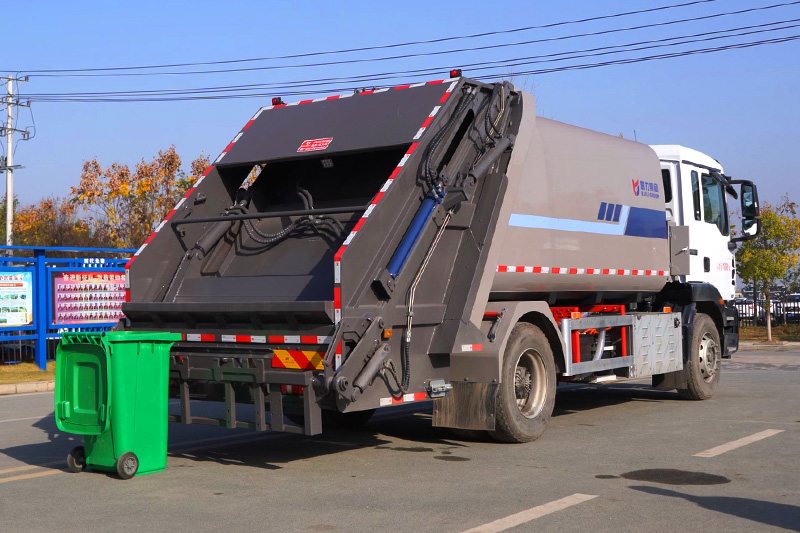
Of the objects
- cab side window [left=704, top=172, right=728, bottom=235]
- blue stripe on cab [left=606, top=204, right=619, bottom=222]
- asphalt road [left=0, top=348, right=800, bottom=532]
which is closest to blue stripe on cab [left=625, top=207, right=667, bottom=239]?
blue stripe on cab [left=606, top=204, right=619, bottom=222]

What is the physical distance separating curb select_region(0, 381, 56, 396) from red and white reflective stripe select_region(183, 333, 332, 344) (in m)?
7.83

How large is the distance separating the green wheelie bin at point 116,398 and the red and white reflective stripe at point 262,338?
370 millimetres

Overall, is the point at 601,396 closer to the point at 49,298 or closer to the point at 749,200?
the point at 749,200

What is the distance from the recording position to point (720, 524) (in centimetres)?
567

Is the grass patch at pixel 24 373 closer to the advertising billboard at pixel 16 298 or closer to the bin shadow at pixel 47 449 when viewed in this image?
the advertising billboard at pixel 16 298

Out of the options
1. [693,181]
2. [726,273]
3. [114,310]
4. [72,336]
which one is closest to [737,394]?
[726,273]

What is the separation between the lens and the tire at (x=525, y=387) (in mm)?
8461

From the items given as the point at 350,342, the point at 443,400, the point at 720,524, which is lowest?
the point at 720,524

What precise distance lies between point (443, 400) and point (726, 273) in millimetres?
6621

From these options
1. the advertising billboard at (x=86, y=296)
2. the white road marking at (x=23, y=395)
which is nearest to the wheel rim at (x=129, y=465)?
the white road marking at (x=23, y=395)

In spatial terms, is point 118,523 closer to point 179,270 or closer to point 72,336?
point 72,336

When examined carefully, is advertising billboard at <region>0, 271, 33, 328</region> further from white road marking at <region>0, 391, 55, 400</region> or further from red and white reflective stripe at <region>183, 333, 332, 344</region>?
red and white reflective stripe at <region>183, 333, 332, 344</region>

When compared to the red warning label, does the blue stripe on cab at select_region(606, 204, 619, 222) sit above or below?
below

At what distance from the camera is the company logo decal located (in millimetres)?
10984
